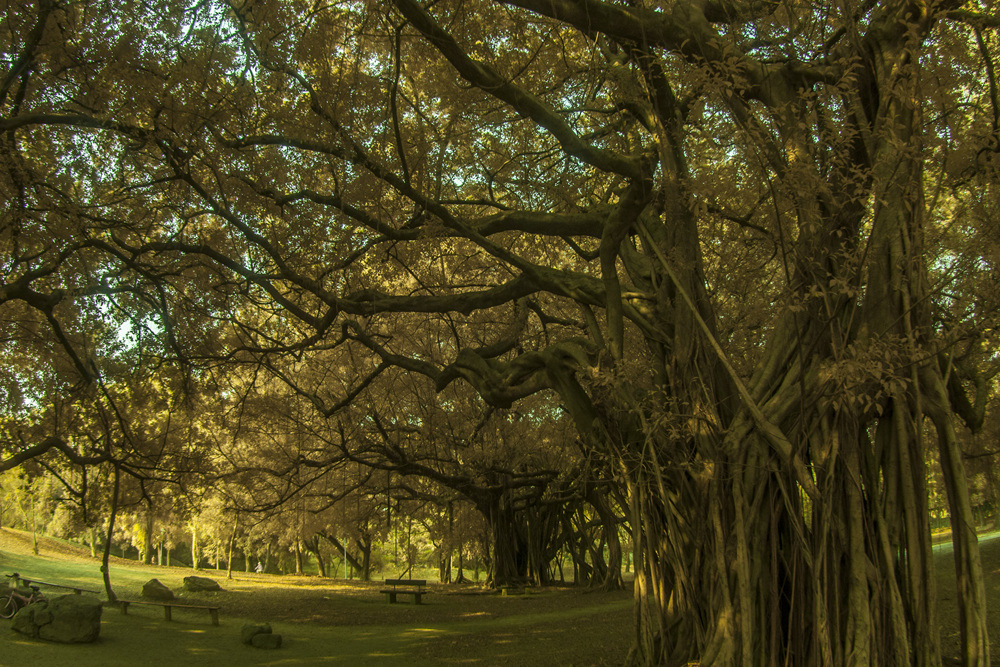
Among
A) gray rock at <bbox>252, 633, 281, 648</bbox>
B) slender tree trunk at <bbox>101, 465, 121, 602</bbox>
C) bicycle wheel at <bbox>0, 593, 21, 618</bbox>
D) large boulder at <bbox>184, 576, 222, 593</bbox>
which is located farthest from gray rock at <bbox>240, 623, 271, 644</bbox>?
large boulder at <bbox>184, 576, 222, 593</bbox>

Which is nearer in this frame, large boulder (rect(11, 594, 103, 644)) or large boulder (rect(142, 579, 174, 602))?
large boulder (rect(11, 594, 103, 644))

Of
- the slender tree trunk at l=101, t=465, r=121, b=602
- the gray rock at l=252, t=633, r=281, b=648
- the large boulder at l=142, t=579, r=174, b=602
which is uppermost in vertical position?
the slender tree trunk at l=101, t=465, r=121, b=602

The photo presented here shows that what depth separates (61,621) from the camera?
7.38m

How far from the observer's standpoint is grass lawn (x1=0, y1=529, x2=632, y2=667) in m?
6.87

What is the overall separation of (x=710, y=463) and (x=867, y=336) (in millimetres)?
1328

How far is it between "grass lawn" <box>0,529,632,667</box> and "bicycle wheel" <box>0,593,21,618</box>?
0.76 m

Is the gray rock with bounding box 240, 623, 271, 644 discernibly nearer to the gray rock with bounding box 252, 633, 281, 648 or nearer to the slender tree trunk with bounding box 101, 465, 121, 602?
the gray rock with bounding box 252, 633, 281, 648

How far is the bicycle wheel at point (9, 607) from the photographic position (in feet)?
26.9

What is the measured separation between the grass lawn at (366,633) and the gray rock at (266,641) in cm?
14

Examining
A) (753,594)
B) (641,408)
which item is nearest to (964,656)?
(753,594)

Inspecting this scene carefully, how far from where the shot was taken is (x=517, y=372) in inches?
254

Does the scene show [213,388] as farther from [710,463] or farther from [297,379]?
[710,463]

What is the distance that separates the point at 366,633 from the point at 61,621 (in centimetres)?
346

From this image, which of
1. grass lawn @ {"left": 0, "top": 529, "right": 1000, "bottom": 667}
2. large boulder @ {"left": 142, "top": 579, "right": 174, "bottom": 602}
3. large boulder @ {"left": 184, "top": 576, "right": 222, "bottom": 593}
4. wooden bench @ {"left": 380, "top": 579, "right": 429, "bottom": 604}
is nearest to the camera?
grass lawn @ {"left": 0, "top": 529, "right": 1000, "bottom": 667}
